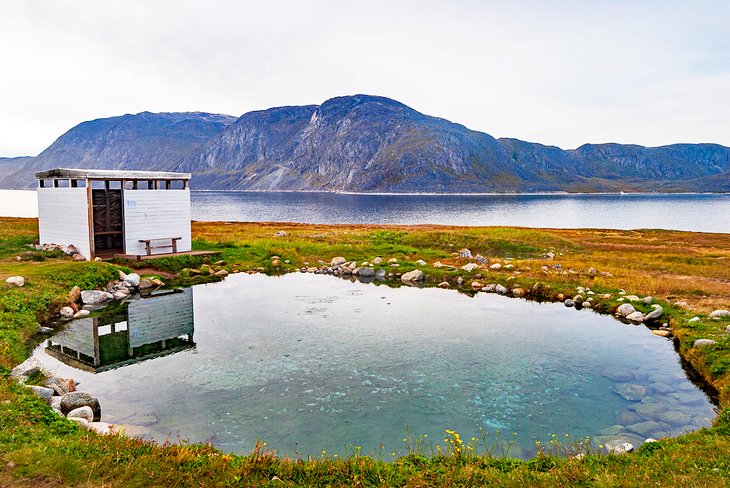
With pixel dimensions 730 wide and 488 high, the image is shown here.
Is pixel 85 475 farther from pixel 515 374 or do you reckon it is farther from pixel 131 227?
pixel 131 227

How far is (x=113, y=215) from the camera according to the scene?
3975 centimetres

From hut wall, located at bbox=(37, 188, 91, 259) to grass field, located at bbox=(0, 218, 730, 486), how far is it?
1894mm

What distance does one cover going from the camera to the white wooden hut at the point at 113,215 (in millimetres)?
35844

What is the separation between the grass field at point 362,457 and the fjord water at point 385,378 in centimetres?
164

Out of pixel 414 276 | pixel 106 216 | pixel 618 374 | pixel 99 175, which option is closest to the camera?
pixel 618 374

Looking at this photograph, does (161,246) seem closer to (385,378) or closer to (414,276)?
(414,276)

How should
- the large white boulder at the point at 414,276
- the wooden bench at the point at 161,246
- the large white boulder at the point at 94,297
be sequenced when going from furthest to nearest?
the wooden bench at the point at 161,246, the large white boulder at the point at 414,276, the large white boulder at the point at 94,297

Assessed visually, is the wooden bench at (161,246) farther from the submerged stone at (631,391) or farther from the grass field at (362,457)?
the submerged stone at (631,391)

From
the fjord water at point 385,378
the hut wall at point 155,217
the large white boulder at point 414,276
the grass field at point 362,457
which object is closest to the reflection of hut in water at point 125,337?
the fjord water at point 385,378

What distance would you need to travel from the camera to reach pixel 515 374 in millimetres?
19047

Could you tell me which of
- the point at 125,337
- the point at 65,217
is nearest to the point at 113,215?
the point at 65,217

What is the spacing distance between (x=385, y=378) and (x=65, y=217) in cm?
3191

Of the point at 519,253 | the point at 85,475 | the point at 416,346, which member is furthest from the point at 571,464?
the point at 519,253

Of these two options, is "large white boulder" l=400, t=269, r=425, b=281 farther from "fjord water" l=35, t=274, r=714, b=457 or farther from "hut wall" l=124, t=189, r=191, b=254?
"hut wall" l=124, t=189, r=191, b=254
